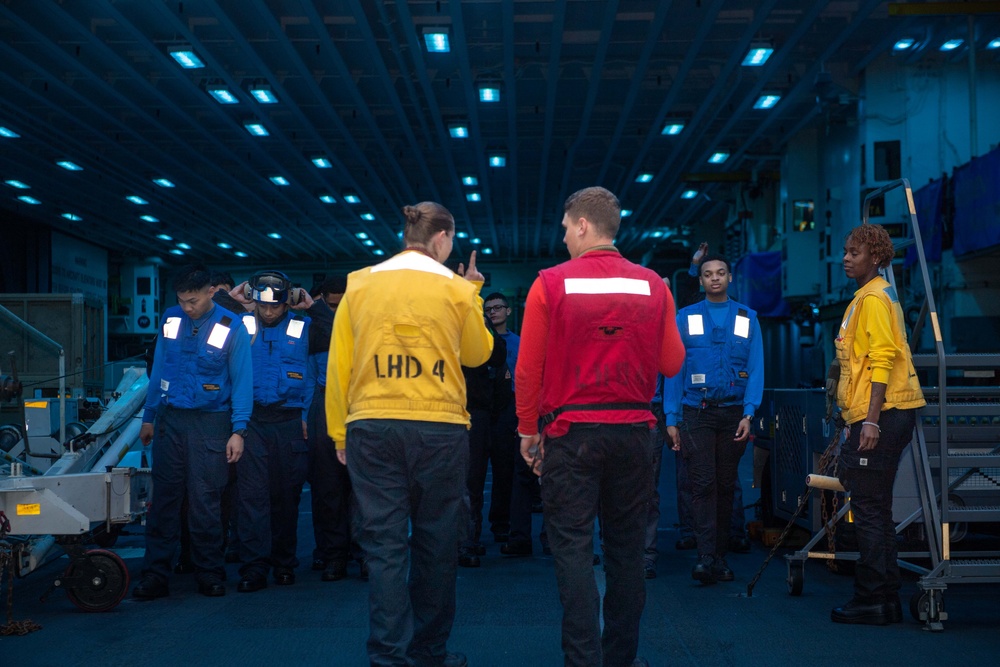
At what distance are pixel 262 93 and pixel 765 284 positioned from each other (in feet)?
37.4

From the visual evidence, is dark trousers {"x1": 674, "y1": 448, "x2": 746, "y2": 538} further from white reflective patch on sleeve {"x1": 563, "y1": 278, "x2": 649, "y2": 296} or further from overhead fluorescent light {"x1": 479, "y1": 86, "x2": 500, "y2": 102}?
overhead fluorescent light {"x1": 479, "y1": 86, "x2": 500, "y2": 102}

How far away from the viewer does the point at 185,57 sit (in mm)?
14586

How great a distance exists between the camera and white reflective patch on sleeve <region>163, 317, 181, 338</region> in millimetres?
5816

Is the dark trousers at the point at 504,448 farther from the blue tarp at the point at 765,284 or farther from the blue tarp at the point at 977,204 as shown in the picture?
the blue tarp at the point at 765,284

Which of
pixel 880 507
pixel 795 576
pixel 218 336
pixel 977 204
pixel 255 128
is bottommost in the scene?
pixel 795 576

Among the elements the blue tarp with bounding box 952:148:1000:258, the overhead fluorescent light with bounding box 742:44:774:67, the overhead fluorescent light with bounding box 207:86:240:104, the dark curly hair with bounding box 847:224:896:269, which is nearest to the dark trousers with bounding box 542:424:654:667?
the dark curly hair with bounding box 847:224:896:269

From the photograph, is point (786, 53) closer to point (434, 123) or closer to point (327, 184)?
point (434, 123)

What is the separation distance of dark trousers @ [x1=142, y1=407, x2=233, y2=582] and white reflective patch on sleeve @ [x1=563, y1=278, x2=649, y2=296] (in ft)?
10.0

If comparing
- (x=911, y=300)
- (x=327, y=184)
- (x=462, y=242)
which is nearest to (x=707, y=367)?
(x=911, y=300)

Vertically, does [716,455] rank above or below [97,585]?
above

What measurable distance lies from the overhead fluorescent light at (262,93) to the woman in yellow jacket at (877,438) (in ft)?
43.5

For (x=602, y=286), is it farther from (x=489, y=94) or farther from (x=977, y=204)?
(x=489, y=94)

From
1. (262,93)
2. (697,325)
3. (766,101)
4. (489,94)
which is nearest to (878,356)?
(697,325)

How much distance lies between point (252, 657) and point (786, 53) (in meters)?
13.2
